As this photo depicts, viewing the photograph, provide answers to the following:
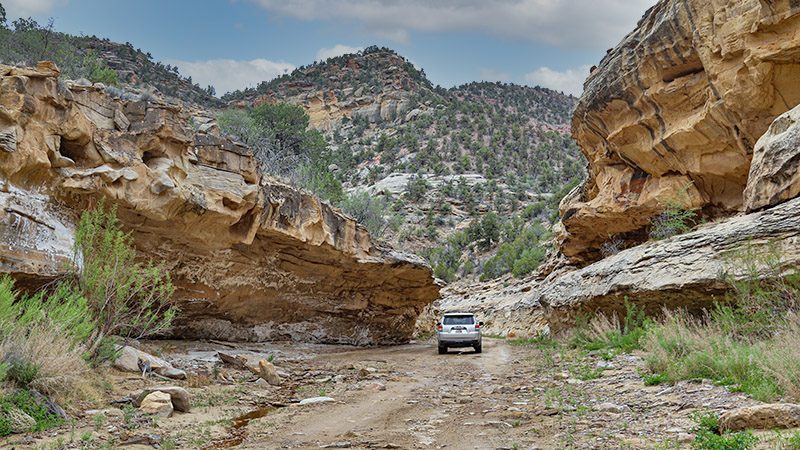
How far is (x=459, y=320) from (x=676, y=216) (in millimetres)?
8438

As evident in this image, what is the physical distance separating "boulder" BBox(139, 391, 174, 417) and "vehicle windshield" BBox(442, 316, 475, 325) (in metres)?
12.5

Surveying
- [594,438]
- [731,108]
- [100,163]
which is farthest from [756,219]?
[100,163]

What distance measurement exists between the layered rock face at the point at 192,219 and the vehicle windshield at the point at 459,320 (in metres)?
3.10

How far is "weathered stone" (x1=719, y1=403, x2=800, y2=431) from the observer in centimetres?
435

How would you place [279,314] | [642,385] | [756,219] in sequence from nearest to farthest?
[642,385] < [756,219] < [279,314]

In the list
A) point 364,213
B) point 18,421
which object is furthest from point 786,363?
point 364,213

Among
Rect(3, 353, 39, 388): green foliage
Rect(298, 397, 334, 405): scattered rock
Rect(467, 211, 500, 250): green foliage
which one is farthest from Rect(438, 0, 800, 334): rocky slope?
Rect(467, 211, 500, 250): green foliage

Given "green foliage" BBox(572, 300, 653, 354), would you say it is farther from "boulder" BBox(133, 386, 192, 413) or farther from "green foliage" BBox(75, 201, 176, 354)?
"green foliage" BBox(75, 201, 176, 354)

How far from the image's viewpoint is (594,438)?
530cm

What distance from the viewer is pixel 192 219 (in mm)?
13055

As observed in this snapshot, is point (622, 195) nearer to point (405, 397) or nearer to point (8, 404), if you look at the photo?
point (405, 397)

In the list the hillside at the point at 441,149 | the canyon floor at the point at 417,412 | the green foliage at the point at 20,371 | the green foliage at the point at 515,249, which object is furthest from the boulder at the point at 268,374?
the green foliage at the point at 515,249

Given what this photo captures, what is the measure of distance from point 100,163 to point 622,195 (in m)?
19.0

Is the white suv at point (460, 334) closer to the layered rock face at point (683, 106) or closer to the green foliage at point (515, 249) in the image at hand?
the layered rock face at point (683, 106)
